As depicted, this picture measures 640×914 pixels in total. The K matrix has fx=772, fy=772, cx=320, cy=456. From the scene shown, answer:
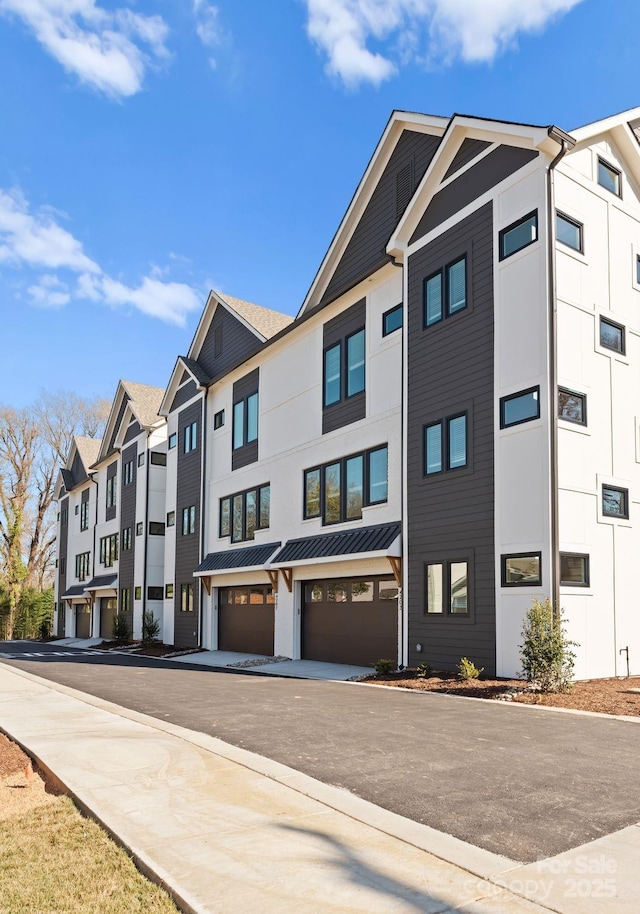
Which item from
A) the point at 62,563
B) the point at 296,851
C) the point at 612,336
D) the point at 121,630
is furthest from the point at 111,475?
the point at 296,851

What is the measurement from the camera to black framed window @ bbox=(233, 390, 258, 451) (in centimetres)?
2698

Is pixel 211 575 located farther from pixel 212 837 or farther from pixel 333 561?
pixel 212 837

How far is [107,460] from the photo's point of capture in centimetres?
4366

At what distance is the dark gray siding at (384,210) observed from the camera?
1931cm

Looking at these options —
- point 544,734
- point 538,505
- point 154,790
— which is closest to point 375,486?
point 538,505

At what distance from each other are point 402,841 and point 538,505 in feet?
32.1

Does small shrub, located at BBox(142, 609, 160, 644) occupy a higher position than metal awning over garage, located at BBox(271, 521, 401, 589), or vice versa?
metal awning over garage, located at BBox(271, 521, 401, 589)

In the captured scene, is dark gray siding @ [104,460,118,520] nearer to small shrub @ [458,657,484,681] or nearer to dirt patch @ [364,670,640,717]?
dirt patch @ [364,670,640,717]

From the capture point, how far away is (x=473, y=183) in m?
16.8

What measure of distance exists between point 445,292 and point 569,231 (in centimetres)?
300

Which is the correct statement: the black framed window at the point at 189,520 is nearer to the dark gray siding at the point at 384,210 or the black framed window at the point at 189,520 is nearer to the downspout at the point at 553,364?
the dark gray siding at the point at 384,210

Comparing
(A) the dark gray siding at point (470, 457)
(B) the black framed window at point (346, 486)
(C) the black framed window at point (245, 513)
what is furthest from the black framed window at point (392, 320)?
(C) the black framed window at point (245, 513)

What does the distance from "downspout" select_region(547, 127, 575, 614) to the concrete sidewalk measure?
7.76m

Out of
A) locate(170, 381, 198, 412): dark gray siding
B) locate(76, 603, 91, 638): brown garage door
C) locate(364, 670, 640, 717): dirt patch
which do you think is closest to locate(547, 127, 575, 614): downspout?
locate(364, 670, 640, 717): dirt patch
